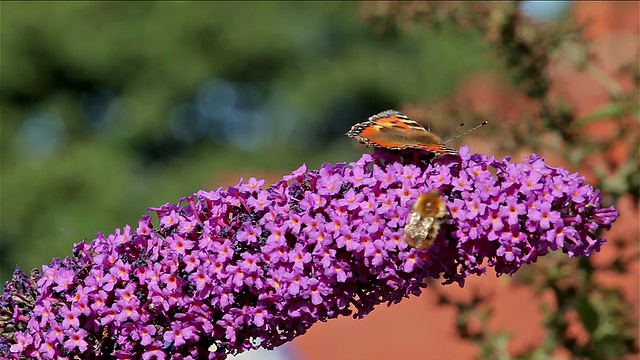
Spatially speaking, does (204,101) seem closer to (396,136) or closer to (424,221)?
(396,136)

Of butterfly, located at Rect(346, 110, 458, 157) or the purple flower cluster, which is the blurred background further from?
the purple flower cluster

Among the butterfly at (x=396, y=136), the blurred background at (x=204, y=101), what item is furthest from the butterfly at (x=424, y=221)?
the blurred background at (x=204, y=101)

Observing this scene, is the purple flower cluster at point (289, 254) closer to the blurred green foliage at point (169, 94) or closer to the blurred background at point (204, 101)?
the blurred background at point (204, 101)

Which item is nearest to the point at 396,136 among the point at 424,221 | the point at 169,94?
the point at 424,221

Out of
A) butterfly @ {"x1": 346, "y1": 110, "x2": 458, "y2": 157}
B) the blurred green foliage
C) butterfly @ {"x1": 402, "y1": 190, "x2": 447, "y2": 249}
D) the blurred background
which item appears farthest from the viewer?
the blurred green foliage

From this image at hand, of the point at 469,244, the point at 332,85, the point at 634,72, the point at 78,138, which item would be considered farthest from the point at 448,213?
the point at 332,85

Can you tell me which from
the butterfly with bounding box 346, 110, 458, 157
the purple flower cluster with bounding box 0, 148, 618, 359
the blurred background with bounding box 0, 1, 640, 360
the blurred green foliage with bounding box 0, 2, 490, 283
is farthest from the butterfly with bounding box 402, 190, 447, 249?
the blurred green foliage with bounding box 0, 2, 490, 283
